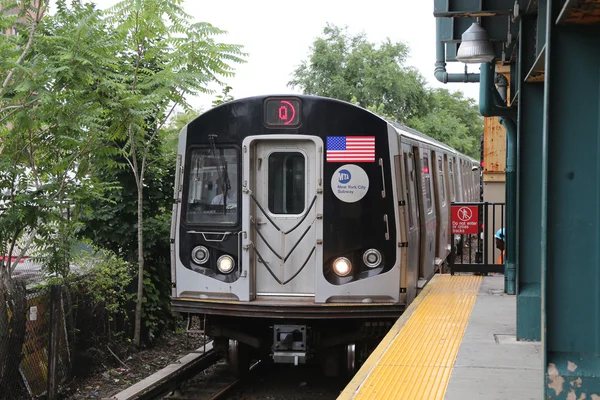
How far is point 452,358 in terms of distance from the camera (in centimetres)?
655

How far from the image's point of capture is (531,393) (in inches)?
213

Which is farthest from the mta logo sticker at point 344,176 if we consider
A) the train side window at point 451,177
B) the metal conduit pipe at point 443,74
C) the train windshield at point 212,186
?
the metal conduit pipe at point 443,74

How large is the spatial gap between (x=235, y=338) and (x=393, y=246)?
223 cm

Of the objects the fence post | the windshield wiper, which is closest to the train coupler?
the windshield wiper

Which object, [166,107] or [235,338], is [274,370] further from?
[166,107]

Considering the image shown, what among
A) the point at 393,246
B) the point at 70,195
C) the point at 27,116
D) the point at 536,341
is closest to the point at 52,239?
the point at 70,195

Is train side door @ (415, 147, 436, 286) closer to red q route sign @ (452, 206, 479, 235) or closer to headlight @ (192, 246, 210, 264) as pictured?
red q route sign @ (452, 206, 479, 235)

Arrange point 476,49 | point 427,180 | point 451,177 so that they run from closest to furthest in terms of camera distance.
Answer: point 476,49 < point 427,180 < point 451,177

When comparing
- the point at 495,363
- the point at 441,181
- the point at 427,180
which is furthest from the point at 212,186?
the point at 441,181

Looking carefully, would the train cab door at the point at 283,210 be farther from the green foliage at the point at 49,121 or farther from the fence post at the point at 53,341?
the fence post at the point at 53,341

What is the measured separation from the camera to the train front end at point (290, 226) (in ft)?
28.4

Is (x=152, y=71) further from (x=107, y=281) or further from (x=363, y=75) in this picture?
(x=363, y=75)

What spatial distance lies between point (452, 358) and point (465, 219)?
226 inches

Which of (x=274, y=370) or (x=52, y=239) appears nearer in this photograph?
(x=52, y=239)
